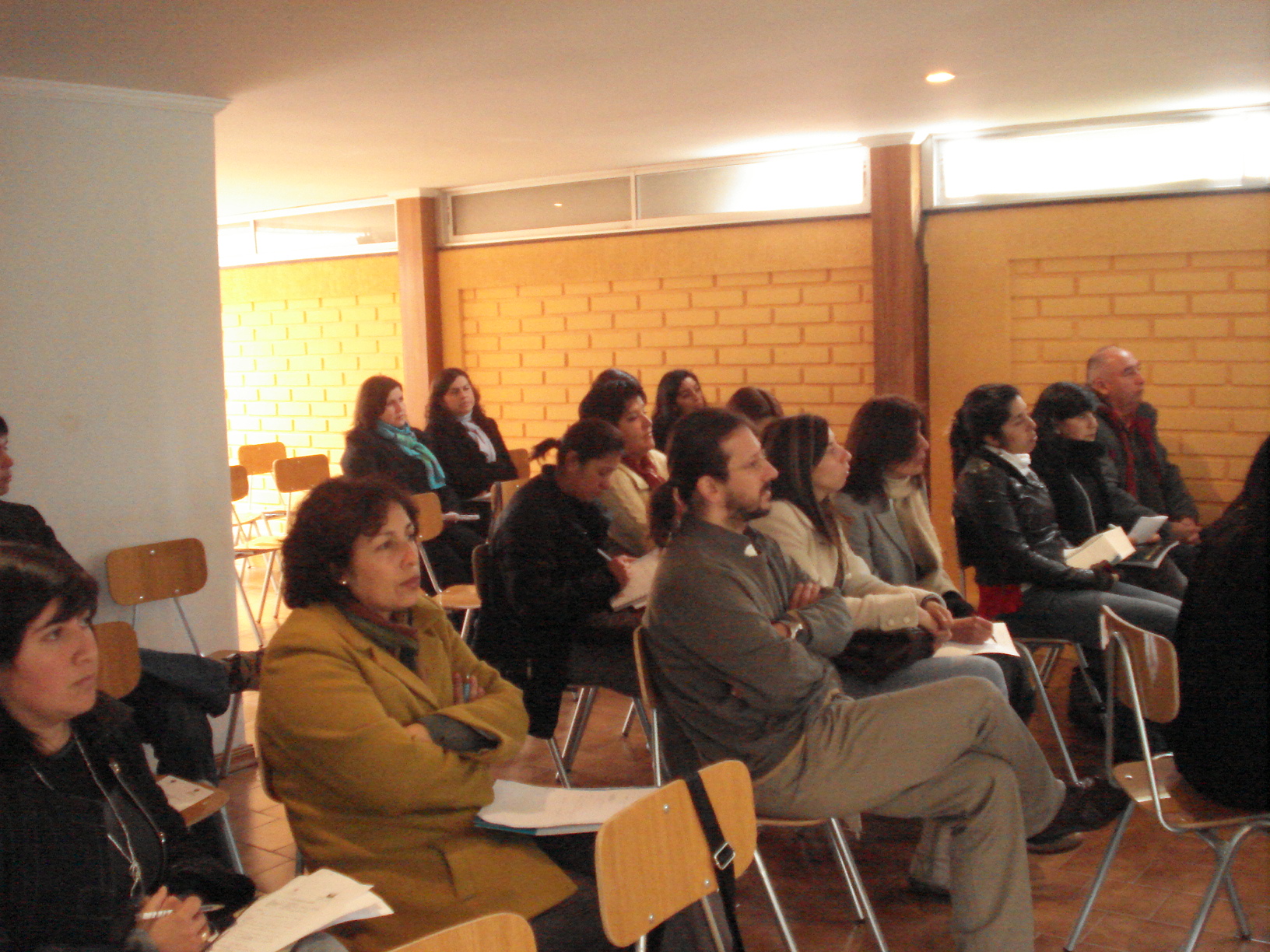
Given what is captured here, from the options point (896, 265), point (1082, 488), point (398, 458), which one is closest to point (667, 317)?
point (896, 265)

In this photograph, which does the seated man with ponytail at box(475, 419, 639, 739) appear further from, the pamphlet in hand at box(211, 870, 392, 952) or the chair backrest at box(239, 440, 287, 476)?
the chair backrest at box(239, 440, 287, 476)

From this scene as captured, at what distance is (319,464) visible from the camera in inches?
291

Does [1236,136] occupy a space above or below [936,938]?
above

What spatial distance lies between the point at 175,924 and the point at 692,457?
1.45 m

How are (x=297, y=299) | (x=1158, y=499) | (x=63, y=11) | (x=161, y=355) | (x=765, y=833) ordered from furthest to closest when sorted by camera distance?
(x=297, y=299) → (x=1158, y=499) → (x=161, y=355) → (x=765, y=833) → (x=63, y=11)

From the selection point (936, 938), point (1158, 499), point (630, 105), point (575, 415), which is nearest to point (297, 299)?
point (575, 415)

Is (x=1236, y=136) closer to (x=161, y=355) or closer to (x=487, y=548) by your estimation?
(x=487, y=548)

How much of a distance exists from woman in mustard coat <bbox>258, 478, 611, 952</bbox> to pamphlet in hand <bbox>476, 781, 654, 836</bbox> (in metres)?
0.05

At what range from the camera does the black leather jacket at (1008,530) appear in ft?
12.1

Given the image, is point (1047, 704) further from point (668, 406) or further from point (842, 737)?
point (668, 406)

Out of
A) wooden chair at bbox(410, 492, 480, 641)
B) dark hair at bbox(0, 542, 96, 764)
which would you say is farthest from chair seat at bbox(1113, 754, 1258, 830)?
wooden chair at bbox(410, 492, 480, 641)

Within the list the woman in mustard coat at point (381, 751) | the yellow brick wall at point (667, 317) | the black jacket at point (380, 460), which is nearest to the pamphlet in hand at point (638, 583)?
the woman in mustard coat at point (381, 751)

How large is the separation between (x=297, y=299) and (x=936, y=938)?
7.30m

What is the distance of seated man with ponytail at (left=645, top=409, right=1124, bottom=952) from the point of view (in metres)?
2.36
